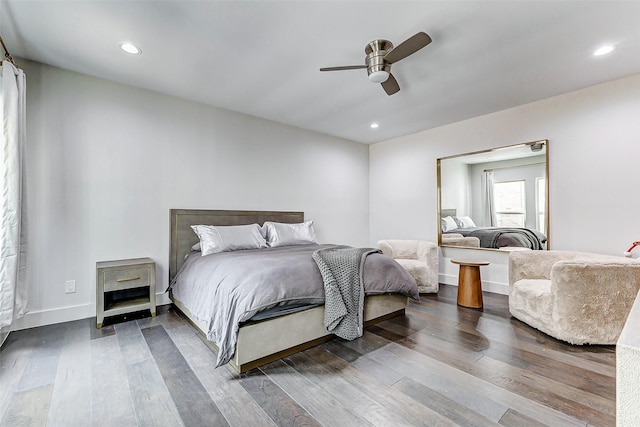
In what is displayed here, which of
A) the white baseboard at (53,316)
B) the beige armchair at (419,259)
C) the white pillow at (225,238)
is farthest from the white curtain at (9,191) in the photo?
the beige armchair at (419,259)

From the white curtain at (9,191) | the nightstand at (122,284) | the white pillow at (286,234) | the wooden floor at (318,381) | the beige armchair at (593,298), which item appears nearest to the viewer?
the wooden floor at (318,381)

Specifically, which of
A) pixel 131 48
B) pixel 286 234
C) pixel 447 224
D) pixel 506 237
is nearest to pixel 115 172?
pixel 131 48

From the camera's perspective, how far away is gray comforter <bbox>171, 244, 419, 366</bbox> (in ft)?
6.52

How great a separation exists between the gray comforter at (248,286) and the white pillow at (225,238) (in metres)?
0.18

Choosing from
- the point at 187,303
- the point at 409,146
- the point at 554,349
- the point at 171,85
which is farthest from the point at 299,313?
the point at 409,146

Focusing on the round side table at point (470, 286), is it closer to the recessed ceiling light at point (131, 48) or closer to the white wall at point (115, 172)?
the white wall at point (115, 172)

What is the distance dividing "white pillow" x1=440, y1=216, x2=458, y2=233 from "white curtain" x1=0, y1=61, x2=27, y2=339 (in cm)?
498

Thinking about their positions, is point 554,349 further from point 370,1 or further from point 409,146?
point 409,146

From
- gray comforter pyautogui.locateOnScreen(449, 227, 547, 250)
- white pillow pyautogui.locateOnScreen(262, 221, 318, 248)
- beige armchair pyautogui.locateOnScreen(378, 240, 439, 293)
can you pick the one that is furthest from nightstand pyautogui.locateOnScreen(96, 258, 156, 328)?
gray comforter pyautogui.locateOnScreen(449, 227, 547, 250)

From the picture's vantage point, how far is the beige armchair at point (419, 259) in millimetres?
3943

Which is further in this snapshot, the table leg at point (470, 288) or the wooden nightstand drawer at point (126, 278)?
the table leg at point (470, 288)

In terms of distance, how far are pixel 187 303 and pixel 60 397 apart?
111cm

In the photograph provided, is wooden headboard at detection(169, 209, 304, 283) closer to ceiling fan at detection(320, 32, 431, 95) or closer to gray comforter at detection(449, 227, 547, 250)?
ceiling fan at detection(320, 32, 431, 95)

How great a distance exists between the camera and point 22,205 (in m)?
2.48
